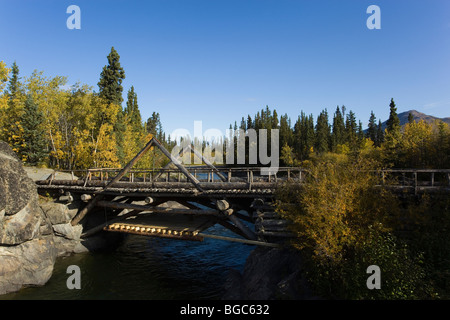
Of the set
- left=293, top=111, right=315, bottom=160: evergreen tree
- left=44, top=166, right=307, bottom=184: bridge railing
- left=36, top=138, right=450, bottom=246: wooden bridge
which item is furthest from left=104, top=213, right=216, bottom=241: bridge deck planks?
left=293, top=111, right=315, bottom=160: evergreen tree

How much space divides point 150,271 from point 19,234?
24.7 feet

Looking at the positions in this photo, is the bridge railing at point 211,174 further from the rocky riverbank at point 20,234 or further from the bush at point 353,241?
the rocky riverbank at point 20,234

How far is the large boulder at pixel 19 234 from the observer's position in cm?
1286

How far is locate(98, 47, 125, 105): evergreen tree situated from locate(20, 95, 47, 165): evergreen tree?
9917 millimetres

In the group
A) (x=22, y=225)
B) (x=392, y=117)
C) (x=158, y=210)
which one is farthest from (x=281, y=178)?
(x=392, y=117)

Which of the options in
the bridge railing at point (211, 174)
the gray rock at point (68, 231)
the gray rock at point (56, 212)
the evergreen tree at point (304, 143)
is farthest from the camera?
the evergreen tree at point (304, 143)

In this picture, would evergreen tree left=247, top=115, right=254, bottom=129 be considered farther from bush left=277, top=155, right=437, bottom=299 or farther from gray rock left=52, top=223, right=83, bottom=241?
bush left=277, top=155, right=437, bottom=299

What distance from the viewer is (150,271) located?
16.2m

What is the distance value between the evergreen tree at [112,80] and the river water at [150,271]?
921 inches

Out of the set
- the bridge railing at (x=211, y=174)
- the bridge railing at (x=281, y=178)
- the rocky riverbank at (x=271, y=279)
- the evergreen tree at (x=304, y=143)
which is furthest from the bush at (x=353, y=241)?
the evergreen tree at (x=304, y=143)

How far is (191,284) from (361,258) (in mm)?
9697

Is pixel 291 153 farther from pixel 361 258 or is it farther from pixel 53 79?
pixel 361 258

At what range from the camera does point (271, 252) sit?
12117mm
